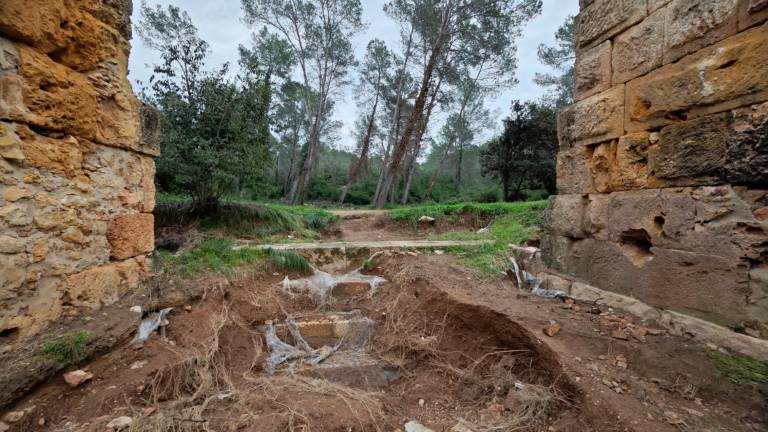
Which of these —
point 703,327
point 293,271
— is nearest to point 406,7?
point 293,271

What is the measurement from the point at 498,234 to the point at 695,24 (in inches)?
166

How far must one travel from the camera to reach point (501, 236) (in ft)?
18.5

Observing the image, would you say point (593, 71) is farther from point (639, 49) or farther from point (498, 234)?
point (498, 234)

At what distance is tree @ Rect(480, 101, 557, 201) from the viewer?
11812 mm

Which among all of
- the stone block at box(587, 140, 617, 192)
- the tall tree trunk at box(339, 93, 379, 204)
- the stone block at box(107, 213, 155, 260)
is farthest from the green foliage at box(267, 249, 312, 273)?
the tall tree trunk at box(339, 93, 379, 204)

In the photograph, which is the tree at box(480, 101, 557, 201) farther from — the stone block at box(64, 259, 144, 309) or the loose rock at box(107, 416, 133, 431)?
the loose rock at box(107, 416, 133, 431)

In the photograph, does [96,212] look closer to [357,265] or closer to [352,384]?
[352,384]

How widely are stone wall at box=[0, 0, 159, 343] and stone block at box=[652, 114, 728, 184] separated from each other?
13.3 feet

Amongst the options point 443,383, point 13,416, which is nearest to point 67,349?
point 13,416

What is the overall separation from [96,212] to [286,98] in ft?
70.6

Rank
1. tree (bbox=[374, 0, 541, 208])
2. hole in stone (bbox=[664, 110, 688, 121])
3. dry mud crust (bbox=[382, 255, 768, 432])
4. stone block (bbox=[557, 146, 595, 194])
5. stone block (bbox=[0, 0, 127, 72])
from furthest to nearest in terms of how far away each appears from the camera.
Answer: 1. tree (bbox=[374, 0, 541, 208])
2. stone block (bbox=[557, 146, 595, 194])
3. hole in stone (bbox=[664, 110, 688, 121])
4. stone block (bbox=[0, 0, 127, 72])
5. dry mud crust (bbox=[382, 255, 768, 432])

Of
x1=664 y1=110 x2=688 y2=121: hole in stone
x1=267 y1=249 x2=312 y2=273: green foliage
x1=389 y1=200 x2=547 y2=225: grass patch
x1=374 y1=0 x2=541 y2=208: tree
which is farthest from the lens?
x1=374 y1=0 x2=541 y2=208: tree

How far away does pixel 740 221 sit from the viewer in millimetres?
1749

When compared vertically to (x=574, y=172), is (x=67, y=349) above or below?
below
